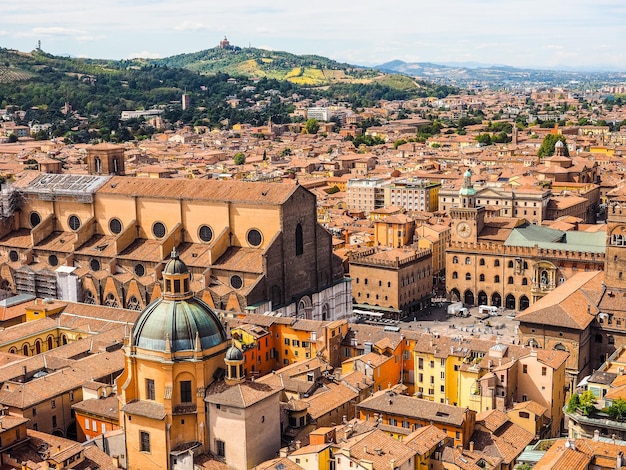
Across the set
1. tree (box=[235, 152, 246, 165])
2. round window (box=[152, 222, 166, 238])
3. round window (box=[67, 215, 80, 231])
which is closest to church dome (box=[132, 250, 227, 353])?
round window (box=[152, 222, 166, 238])

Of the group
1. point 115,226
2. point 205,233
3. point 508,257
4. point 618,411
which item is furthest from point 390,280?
point 618,411

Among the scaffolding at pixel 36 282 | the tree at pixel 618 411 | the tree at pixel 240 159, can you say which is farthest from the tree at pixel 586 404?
the tree at pixel 240 159

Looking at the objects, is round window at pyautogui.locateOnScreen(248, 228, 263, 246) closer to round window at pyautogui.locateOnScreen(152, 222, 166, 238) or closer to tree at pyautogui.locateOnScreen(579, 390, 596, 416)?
round window at pyautogui.locateOnScreen(152, 222, 166, 238)

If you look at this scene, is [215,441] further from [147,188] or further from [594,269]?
[594,269]

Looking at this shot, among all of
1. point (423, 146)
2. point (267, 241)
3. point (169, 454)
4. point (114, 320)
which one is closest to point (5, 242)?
point (114, 320)

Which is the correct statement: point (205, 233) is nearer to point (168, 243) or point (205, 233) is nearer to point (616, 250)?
point (168, 243)

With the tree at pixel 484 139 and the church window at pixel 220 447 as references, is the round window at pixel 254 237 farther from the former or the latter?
the tree at pixel 484 139
